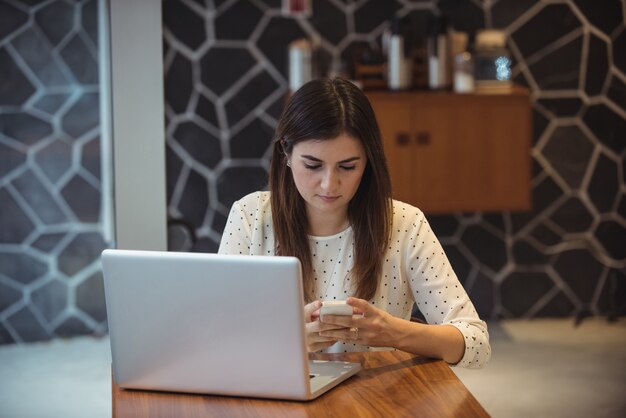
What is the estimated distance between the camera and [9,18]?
2828 millimetres

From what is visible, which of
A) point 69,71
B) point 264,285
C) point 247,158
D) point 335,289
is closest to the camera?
point 264,285

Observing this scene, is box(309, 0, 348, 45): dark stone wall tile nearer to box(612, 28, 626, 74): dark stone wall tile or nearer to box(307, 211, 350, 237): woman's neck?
box(612, 28, 626, 74): dark stone wall tile

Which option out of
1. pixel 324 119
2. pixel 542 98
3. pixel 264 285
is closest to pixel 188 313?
pixel 264 285

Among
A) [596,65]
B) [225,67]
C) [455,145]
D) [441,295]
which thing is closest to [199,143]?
[225,67]

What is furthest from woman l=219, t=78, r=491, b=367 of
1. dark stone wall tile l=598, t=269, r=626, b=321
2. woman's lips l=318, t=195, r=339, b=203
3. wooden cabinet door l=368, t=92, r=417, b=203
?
dark stone wall tile l=598, t=269, r=626, b=321

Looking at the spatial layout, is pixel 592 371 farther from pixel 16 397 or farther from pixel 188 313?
pixel 188 313

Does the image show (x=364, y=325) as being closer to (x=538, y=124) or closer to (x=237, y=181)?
(x=237, y=181)

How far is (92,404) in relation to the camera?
12.5 feet

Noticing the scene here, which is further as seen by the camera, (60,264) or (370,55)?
(370,55)

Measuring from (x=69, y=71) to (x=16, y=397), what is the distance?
1.44m

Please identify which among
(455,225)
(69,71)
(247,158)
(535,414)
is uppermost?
(69,71)

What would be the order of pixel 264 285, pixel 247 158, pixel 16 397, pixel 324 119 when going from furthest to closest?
pixel 247 158 < pixel 16 397 < pixel 324 119 < pixel 264 285

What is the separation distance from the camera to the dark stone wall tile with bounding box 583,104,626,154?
188 inches

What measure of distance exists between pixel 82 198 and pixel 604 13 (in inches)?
112
